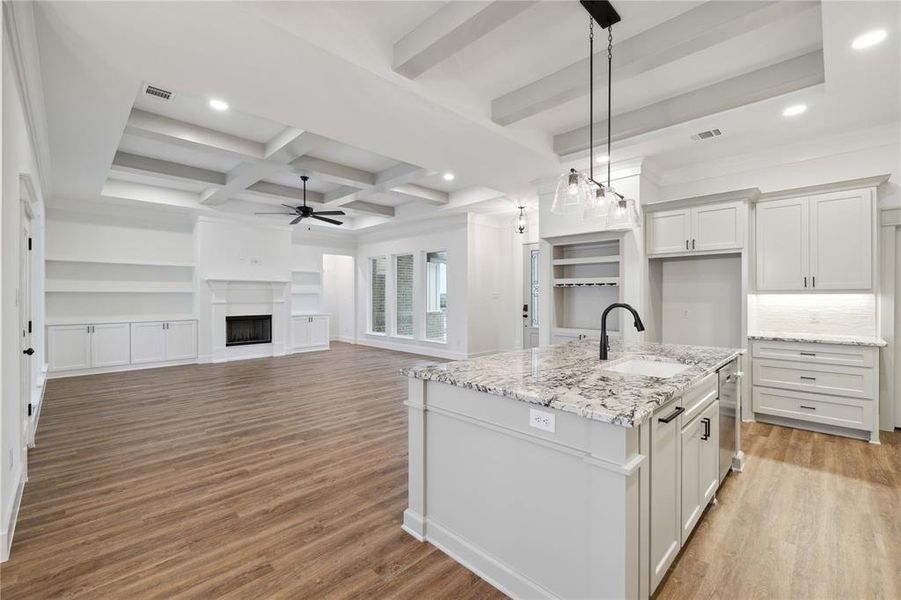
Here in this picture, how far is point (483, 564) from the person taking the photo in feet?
6.45

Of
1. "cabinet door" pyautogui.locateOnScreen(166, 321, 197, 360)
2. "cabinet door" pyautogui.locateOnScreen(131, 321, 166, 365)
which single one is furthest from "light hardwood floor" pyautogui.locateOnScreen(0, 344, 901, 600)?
"cabinet door" pyautogui.locateOnScreen(166, 321, 197, 360)

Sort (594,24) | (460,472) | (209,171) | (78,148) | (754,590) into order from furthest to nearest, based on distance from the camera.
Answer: (209,171), (78,148), (594,24), (460,472), (754,590)

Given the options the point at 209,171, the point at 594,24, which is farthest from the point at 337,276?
the point at 594,24

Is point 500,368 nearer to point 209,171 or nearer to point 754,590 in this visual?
point 754,590

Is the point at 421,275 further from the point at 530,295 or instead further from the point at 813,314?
the point at 813,314

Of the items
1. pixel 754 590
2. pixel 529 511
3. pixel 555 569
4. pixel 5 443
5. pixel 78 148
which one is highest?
pixel 78 148

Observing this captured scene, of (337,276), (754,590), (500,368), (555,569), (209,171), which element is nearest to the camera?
(555,569)

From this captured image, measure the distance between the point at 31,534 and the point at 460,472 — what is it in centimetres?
239

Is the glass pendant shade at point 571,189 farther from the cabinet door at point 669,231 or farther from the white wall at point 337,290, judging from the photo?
the white wall at point 337,290

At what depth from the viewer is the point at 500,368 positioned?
7.44ft

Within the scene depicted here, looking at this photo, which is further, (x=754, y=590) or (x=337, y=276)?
(x=337, y=276)

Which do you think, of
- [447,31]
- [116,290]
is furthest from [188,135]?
[116,290]

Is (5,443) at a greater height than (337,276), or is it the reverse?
(337,276)

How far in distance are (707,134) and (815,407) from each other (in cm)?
278
